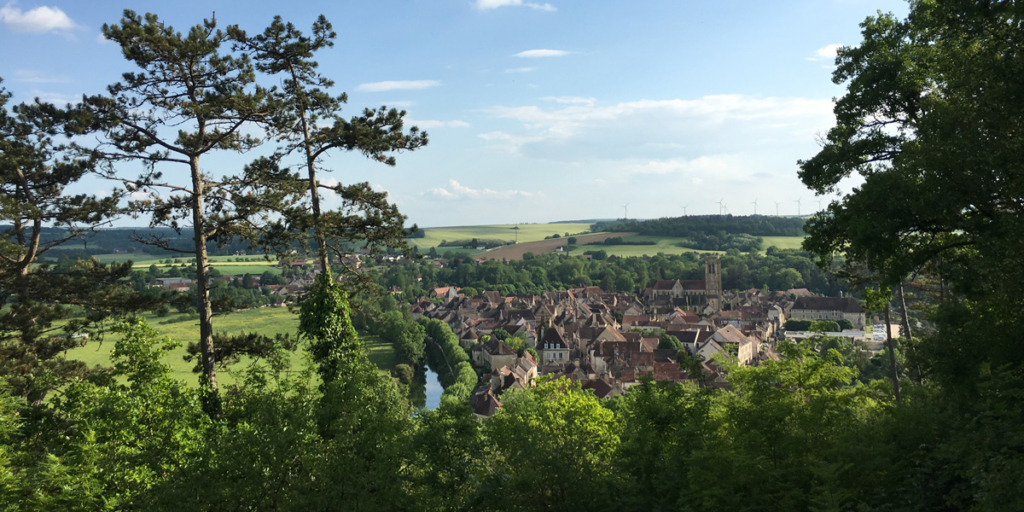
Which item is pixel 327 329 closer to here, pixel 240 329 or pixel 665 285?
pixel 240 329

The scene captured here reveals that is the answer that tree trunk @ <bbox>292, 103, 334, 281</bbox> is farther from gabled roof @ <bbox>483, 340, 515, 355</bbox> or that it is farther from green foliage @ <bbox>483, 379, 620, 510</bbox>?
gabled roof @ <bbox>483, 340, 515, 355</bbox>

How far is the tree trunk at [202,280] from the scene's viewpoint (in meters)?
14.8

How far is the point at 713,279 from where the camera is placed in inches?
5177

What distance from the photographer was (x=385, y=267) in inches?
6063

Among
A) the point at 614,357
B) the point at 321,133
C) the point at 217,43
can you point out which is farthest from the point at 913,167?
the point at 614,357

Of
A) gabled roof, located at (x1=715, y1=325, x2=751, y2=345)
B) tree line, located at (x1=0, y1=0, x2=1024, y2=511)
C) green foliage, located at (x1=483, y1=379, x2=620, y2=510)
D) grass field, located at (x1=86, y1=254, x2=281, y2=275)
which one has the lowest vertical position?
gabled roof, located at (x1=715, y1=325, x2=751, y2=345)

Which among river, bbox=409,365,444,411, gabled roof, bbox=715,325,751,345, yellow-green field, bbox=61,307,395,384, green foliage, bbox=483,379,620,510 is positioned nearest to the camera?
green foliage, bbox=483,379,620,510

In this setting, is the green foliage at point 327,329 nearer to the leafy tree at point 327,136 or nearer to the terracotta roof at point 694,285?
the leafy tree at point 327,136

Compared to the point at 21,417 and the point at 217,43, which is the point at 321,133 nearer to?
the point at 217,43

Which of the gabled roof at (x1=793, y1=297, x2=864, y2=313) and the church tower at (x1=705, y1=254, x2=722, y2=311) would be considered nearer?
the gabled roof at (x1=793, y1=297, x2=864, y2=313)

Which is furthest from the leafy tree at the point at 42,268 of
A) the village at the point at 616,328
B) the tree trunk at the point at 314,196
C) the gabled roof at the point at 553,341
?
the gabled roof at the point at 553,341

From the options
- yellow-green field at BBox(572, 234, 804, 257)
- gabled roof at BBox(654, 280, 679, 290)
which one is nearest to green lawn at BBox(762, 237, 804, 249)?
yellow-green field at BBox(572, 234, 804, 257)

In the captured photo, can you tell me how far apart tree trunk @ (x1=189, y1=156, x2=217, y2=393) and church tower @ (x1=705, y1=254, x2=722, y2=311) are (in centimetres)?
12339

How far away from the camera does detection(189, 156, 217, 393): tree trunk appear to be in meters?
14.8
